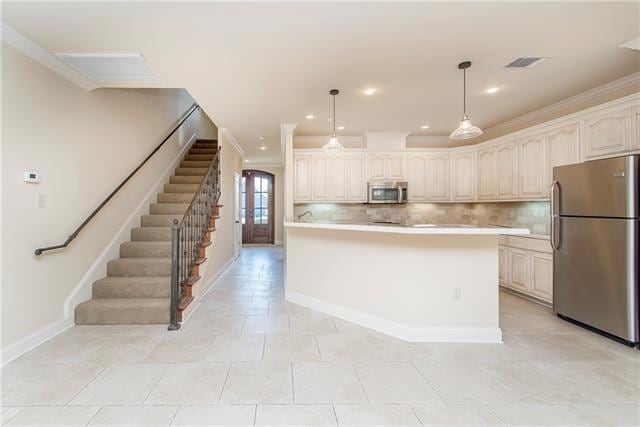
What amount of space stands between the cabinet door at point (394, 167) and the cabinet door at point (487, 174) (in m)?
1.30

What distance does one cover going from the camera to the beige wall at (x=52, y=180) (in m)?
2.29

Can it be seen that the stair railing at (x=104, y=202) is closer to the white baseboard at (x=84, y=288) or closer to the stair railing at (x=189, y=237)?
the white baseboard at (x=84, y=288)

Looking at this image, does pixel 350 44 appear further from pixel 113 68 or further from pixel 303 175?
pixel 303 175

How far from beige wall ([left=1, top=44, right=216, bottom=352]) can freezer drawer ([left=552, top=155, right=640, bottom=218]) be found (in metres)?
5.41

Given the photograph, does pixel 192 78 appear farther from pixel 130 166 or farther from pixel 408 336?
pixel 408 336

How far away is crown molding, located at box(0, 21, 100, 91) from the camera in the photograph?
221 centimetres

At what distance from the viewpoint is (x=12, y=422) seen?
162 cm

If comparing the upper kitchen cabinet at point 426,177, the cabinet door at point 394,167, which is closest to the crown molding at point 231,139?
the cabinet door at point 394,167

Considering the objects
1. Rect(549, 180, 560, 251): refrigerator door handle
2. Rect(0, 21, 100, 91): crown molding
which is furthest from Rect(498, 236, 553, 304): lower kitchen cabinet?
Rect(0, 21, 100, 91): crown molding

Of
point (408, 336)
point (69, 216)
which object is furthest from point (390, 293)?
point (69, 216)

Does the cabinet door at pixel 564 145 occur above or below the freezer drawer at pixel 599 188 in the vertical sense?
above

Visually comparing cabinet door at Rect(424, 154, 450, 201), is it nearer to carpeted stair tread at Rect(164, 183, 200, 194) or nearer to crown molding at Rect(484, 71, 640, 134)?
crown molding at Rect(484, 71, 640, 134)

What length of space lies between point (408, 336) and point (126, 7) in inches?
139

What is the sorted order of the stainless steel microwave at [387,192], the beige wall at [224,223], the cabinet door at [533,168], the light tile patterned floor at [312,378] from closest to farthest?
the light tile patterned floor at [312,378] < the cabinet door at [533,168] < the beige wall at [224,223] < the stainless steel microwave at [387,192]
